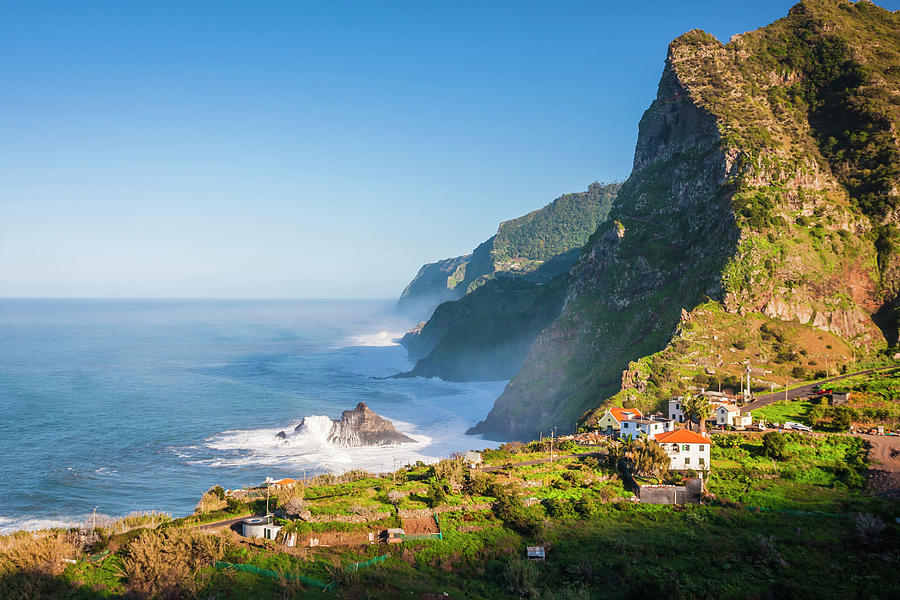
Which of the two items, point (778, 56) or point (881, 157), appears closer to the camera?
A: point (881, 157)

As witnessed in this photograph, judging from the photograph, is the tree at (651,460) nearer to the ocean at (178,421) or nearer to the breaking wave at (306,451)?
the breaking wave at (306,451)

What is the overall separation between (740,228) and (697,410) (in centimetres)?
3430

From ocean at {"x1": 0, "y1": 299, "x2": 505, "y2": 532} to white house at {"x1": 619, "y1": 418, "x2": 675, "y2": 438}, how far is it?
80.0 ft

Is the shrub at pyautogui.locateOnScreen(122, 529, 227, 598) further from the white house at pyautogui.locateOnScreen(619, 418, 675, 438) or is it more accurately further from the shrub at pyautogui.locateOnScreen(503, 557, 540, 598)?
the white house at pyautogui.locateOnScreen(619, 418, 675, 438)

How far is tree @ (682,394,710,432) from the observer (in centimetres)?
5175

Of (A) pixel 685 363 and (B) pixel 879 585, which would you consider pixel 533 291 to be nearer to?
(A) pixel 685 363

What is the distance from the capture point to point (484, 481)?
39.2m

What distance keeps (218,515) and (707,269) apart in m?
65.4

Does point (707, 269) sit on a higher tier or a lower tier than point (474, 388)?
higher

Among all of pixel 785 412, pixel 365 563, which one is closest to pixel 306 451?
pixel 365 563

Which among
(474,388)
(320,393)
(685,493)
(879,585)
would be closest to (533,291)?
(474,388)

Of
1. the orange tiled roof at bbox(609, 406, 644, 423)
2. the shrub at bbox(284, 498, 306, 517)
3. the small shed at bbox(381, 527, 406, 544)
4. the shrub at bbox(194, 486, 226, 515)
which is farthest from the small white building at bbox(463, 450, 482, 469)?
the shrub at bbox(194, 486, 226, 515)

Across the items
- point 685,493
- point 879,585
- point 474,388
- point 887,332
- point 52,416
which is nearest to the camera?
point 879,585

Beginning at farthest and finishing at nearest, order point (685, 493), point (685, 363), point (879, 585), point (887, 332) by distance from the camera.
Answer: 1. point (887, 332)
2. point (685, 363)
3. point (685, 493)
4. point (879, 585)
